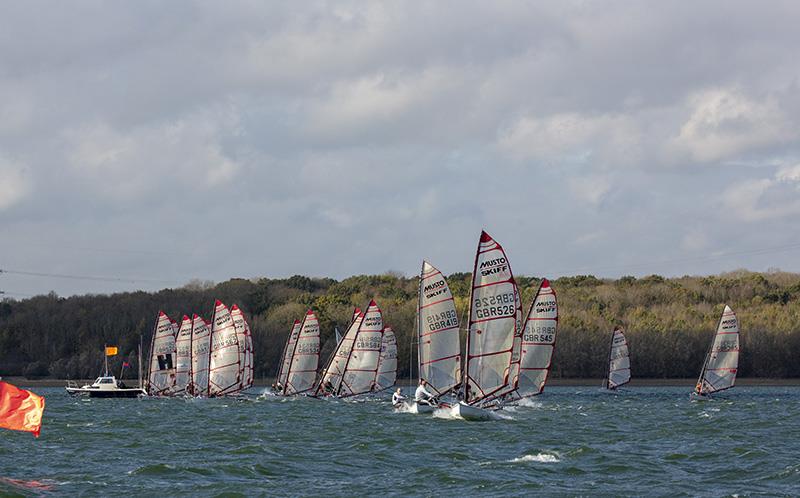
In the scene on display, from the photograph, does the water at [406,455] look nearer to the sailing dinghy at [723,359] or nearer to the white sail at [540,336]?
the white sail at [540,336]

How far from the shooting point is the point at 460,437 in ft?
168

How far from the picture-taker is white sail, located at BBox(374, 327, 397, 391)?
9512 cm

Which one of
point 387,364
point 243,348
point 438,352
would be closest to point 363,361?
point 387,364

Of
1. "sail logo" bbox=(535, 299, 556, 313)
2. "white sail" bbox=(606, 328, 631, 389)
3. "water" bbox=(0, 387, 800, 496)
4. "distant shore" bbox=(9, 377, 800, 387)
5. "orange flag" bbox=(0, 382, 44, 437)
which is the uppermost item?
"sail logo" bbox=(535, 299, 556, 313)

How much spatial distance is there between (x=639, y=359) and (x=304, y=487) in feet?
372

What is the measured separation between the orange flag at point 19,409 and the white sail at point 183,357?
7178cm

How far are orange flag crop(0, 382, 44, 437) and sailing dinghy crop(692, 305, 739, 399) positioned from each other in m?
73.1

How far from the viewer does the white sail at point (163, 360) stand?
342ft

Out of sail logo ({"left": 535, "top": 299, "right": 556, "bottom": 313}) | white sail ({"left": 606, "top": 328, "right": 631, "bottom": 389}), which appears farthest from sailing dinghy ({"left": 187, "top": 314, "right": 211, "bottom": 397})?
white sail ({"left": 606, "top": 328, "right": 631, "bottom": 389})

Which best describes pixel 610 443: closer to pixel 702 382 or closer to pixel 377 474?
pixel 377 474

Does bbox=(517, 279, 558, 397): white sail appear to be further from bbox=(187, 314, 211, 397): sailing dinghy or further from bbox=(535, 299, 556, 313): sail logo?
bbox=(187, 314, 211, 397): sailing dinghy

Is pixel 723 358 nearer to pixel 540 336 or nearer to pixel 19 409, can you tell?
pixel 540 336

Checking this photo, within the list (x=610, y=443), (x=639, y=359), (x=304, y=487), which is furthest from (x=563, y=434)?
(x=639, y=359)

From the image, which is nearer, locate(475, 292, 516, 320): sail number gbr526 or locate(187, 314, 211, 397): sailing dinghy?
locate(475, 292, 516, 320): sail number gbr526
